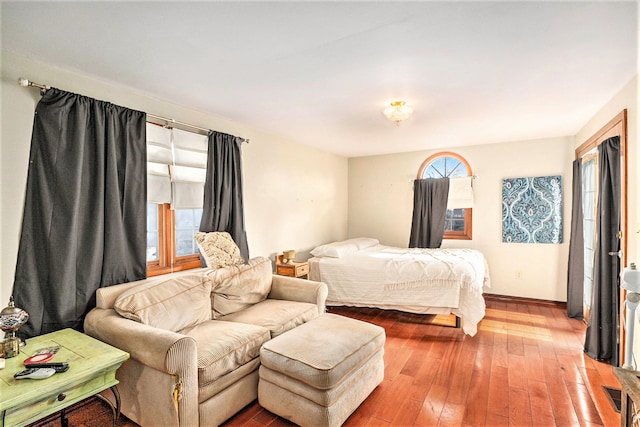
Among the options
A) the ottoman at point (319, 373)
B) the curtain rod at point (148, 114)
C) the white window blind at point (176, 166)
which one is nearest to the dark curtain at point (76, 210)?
the curtain rod at point (148, 114)

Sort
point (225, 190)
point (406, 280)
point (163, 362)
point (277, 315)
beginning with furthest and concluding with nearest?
point (406, 280), point (225, 190), point (277, 315), point (163, 362)

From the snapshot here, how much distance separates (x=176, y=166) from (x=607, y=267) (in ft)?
12.9

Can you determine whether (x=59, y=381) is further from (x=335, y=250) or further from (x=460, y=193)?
(x=460, y=193)

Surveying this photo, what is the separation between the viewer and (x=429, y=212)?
5.28 metres

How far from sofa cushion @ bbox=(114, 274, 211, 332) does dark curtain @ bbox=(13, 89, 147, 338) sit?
0.32 m

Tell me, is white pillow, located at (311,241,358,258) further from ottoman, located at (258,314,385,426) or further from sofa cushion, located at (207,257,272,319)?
ottoman, located at (258,314,385,426)

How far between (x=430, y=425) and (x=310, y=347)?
34.6 inches

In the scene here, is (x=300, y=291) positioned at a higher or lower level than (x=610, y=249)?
lower

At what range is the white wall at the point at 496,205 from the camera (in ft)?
14.9

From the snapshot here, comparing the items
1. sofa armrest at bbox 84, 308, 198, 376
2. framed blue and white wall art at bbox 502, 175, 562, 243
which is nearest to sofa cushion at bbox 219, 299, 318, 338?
sofa armrest at bbox 84, 308, 198, 376

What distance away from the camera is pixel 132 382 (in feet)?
6.66

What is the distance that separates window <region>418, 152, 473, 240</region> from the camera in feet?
16.9

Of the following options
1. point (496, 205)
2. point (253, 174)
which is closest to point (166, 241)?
point (253, 174)

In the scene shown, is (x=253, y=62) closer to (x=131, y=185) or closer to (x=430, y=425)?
(x=131, y=185)
